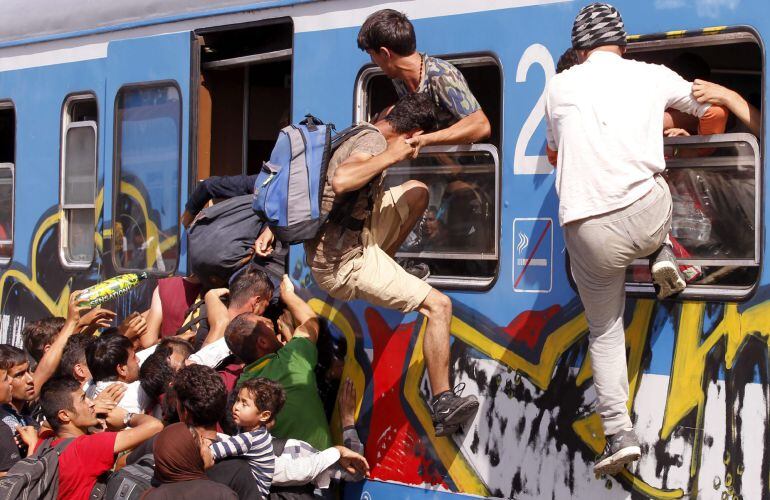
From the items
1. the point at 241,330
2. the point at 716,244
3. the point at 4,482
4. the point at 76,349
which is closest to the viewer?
the point at 716,244

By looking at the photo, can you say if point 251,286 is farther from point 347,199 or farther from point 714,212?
point 714,212

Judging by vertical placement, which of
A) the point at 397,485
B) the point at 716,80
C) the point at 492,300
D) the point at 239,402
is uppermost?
the point at 716,80

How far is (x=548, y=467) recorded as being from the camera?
462 cm

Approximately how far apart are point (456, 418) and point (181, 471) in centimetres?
115

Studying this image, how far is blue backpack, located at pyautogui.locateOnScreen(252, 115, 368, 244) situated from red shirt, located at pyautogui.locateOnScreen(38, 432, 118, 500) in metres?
1.23

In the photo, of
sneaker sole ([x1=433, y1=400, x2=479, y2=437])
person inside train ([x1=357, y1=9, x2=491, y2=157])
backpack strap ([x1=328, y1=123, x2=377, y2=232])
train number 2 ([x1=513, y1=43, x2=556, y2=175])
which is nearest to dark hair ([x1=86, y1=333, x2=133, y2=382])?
→ backpack strap ([x1=328, y1=123, x2=377, y2=232])

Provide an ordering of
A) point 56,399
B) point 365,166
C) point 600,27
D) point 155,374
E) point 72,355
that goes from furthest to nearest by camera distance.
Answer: point 72,355
point 155,374
point 56,399
point 365,166
point 600,27

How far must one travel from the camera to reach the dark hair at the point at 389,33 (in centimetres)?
487

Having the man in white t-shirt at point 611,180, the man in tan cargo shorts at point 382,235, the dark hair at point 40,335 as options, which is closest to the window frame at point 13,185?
the dark hair at point 40,335

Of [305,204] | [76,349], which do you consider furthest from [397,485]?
[76,349]

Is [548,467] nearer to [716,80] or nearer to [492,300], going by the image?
[492,300]

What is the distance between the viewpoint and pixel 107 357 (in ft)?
19.2

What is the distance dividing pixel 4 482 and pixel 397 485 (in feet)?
5.54

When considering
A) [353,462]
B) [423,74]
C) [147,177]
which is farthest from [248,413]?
[147,177]
